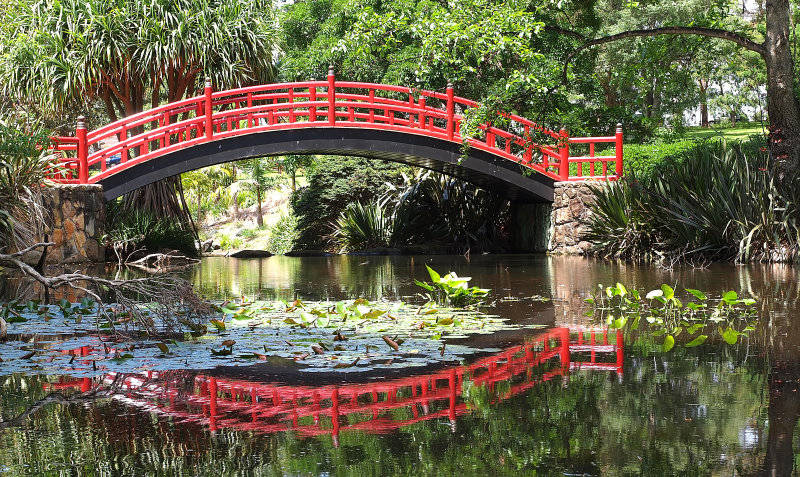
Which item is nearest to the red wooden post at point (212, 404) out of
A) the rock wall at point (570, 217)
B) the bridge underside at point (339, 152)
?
the bridge underside at point (339, 152)

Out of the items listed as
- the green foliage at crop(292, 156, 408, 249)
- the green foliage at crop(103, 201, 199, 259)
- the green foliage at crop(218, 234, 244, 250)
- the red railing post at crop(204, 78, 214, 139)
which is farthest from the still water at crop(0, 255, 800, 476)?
the green foliage at crop(218, 234, 244, 250)

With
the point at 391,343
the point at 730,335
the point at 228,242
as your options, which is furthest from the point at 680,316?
the point at 228,242

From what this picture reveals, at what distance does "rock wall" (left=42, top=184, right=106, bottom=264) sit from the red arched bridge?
352 millimetres

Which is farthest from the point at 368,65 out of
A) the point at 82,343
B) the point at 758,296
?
the point at 82,343

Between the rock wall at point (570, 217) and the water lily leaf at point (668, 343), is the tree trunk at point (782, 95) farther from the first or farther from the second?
the water lily leaf at point (668, 343)

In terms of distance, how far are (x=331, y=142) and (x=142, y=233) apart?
3998 millimetres

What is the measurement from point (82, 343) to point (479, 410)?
3.07 meters

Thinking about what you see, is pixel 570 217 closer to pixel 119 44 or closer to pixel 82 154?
pixel 82 154

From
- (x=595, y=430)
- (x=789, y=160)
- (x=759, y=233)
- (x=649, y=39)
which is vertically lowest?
(x=595, y=430)

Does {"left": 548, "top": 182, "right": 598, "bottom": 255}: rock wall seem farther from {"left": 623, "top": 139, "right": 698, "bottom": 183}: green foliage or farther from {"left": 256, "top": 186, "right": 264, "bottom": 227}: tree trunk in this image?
{"left": 256, "top": 186, "right": 264, "bottom": 227}: tree trunk

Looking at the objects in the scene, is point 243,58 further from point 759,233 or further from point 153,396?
point 153,396

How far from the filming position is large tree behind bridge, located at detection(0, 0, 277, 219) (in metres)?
18.9

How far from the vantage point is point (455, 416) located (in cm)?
375

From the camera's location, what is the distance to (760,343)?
217 inches
